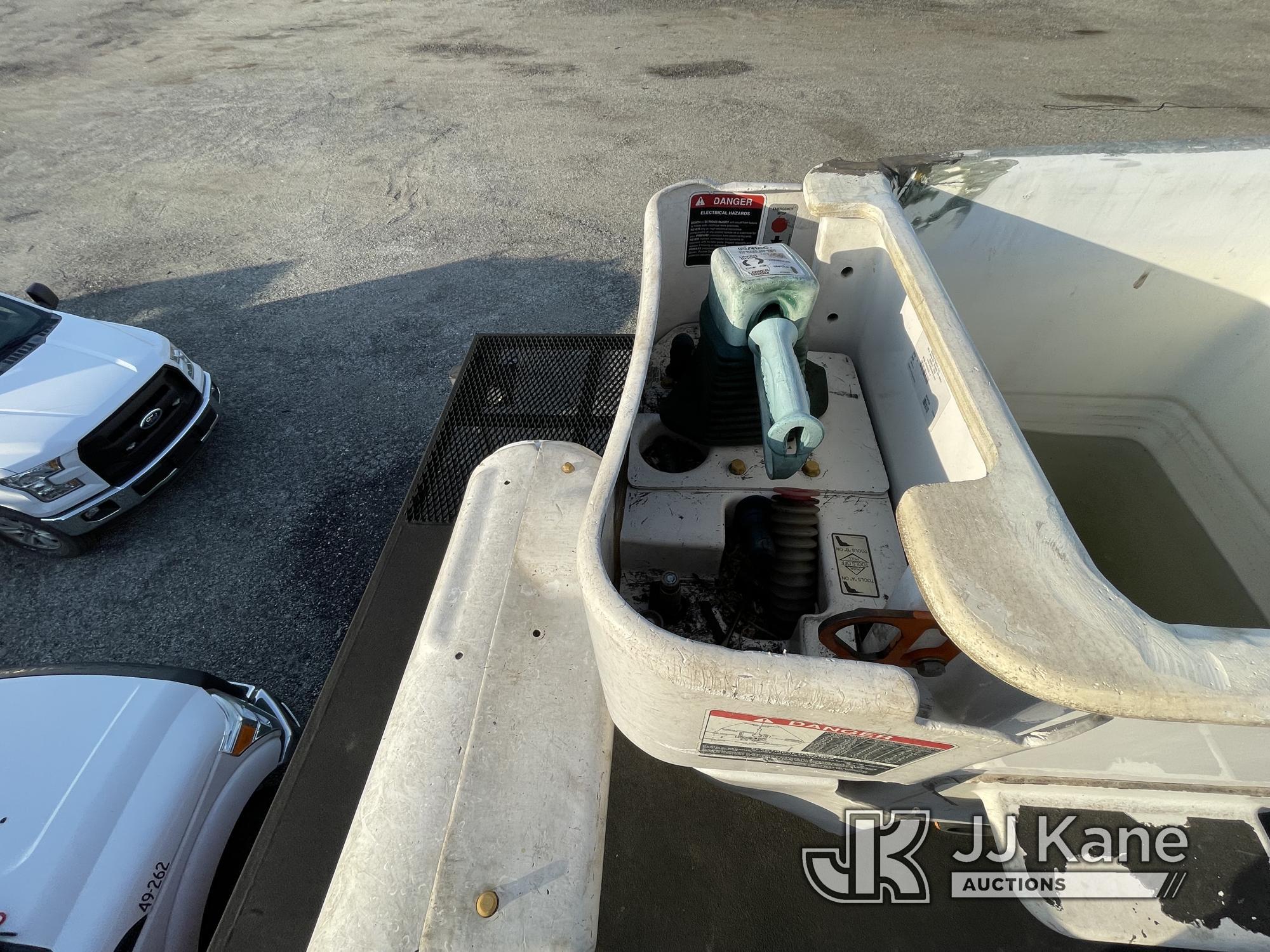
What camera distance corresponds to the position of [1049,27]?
8.36m

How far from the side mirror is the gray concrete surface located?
86cm

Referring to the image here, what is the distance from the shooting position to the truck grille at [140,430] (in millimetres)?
3029

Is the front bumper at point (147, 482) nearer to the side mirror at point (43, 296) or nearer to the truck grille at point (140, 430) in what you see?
the truck grille at point (140, 430)

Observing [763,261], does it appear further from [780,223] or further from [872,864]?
[872,864]

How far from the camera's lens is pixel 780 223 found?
173cm

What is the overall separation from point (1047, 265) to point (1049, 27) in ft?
31.8

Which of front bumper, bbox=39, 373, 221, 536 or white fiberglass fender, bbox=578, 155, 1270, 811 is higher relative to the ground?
white fiberglass fender, bbox=578, 155, 1270, 811

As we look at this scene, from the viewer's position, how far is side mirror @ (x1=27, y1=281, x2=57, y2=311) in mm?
3459

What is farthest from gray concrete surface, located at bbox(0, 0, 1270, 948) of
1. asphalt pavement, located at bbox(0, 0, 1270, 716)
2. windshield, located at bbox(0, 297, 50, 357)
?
windshield, located at bbox(0, 297, 50, 357)

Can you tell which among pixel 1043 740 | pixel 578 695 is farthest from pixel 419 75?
pixel 1043 740

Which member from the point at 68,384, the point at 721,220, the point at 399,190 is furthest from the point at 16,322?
the point at 721,220

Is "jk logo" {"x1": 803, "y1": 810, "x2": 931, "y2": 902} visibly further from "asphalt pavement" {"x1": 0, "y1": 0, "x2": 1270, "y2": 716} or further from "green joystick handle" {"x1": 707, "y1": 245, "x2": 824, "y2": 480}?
"asphalt pavement" {"x1": 0, "y1": 0, "x2": 1270, "y2": 716}

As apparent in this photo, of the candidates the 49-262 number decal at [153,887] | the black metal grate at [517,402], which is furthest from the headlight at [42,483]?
the 49-262 number decal at [153,887]

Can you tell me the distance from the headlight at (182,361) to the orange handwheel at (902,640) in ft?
12.7
